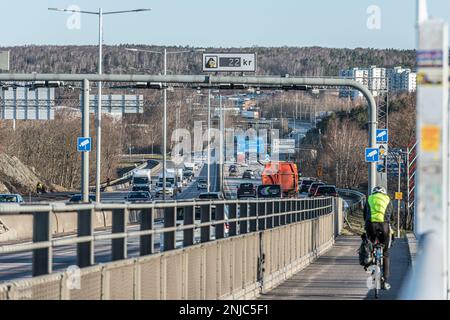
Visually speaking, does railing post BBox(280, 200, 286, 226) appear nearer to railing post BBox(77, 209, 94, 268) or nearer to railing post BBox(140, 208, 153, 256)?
railing post BBox(140, 208, 153, 256)

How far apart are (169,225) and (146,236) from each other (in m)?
1.58

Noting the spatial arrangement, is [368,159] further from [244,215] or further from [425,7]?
[425,7]

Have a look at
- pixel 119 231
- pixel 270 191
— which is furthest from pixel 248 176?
pixel 119 231

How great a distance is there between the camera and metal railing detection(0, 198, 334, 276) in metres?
10.1

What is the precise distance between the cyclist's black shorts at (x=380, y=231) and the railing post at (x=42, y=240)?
1088cm

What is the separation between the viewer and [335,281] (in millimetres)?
24906

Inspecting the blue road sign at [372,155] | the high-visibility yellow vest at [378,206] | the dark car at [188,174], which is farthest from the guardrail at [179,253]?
the dark car at [188,174]

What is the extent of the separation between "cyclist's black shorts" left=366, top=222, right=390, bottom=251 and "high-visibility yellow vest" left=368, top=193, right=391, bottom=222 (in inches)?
4.2

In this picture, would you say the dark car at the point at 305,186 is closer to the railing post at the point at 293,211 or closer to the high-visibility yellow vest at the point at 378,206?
the railing post at the point at 293,211

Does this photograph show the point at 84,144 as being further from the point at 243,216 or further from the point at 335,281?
the point at 243,216

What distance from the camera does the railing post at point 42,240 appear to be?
10094 mm

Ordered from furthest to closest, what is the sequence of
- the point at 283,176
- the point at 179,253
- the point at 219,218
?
the point at 283,176 < the point at 219,218 < the point at 179,253

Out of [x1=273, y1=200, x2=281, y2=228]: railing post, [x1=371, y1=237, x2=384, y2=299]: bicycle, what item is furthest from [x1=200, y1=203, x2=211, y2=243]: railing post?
[x1=273, y1=200, x2=281, y2=228]: railing post
